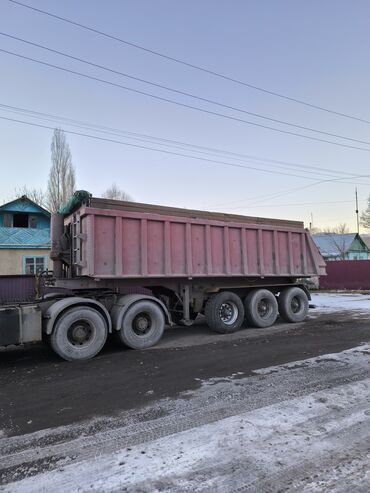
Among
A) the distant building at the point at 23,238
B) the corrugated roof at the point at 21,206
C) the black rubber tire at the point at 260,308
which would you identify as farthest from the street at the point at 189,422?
the corrugated roof at the point at 21,206

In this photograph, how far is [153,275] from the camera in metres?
9.15

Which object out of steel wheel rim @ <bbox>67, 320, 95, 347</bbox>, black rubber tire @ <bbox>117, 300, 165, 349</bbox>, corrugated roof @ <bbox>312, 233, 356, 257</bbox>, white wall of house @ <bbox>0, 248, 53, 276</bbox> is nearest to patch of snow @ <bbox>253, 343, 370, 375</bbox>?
black rubber tire @ <bbox>117, 300, 165, 349</bbox>

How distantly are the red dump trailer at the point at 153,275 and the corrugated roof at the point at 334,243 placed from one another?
3721cm

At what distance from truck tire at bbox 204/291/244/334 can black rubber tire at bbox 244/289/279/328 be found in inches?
14.6

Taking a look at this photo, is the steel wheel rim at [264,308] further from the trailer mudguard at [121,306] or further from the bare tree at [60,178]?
the bare tree at [60,178]

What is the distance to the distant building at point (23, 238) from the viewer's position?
69.1ft

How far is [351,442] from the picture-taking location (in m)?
3.79

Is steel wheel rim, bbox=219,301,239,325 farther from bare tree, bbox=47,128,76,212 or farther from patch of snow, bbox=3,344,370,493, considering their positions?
bare tree, bbox=47,128,76,212

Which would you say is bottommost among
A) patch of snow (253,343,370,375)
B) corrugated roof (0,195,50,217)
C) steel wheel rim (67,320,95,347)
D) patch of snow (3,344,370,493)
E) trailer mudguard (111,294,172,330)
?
patch of snow (3,344,370,493)

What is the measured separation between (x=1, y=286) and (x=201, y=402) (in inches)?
424

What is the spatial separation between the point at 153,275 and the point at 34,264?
1461 centimetres

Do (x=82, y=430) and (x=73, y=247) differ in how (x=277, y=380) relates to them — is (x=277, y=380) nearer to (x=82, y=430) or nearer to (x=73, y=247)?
(x=82, y=430)

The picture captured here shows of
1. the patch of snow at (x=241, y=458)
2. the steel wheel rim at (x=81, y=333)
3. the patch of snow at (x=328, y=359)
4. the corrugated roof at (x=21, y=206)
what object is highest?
the corrugated roof at (x=21, y=206)

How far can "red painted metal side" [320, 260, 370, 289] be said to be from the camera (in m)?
26.7
